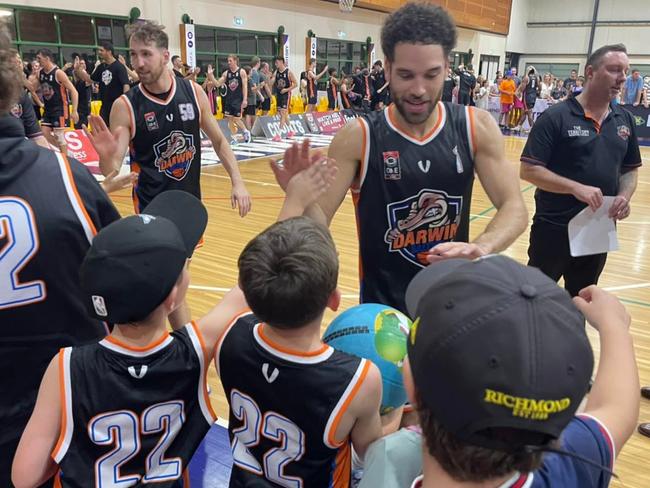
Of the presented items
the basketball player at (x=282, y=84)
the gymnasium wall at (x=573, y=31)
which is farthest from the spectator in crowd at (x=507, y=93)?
the gymnasium wall at (x=573, y=31)

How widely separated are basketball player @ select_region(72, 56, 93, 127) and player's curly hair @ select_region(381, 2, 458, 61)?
Answer: 43.0ft

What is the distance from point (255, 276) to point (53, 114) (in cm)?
1145

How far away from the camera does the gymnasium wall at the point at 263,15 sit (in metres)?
15.9

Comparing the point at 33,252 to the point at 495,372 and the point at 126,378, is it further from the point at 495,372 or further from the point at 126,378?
the point at 495,372

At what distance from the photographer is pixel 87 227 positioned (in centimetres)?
163

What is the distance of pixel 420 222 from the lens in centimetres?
250

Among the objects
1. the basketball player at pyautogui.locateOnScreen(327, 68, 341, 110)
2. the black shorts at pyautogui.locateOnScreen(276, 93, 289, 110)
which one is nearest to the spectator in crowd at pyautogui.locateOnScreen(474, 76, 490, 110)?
the basketball player at pyautogui.locateOnScreen(327, 68, 341, 110)

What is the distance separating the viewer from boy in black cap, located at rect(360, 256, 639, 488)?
3.02 ft

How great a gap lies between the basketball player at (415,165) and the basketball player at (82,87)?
1309 centimetres

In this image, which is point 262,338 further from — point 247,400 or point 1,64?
point 1,64

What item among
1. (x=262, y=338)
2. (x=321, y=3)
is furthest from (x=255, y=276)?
(x=321, y=3)

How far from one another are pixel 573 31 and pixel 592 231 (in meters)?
34.9

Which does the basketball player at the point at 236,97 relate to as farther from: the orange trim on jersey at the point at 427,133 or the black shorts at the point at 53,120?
the orange trim on jersey at the point at 427,133

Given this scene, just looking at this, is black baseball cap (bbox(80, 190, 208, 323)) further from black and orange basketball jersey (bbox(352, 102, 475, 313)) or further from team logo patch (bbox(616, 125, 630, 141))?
team logo patch (bbox(616, 125, 630, 141))
